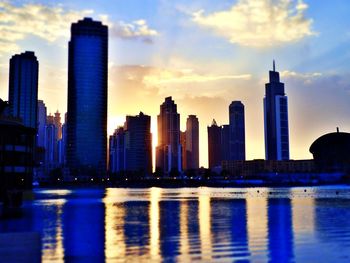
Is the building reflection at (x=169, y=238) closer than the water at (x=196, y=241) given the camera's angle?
No

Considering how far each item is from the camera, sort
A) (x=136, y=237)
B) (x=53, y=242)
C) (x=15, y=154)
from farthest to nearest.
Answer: (x=15, y=154) → (x=136, y=237) → (x=53, y=242)

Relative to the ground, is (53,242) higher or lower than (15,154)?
lower

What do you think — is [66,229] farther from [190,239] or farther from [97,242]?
[190,239]

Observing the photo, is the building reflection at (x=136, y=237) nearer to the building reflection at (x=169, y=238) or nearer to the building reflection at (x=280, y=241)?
the building reflection at (x=169, y=238)

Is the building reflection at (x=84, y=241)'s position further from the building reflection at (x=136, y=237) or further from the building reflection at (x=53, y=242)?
the building reflection at (x=136, y=237)

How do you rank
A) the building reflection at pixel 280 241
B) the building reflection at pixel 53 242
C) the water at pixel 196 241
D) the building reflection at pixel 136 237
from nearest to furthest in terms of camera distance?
1. the building reflection at pixel 280 241
2. the water at pixel 196 241
3. the building reflection at pixel 53 242
4. the building reflection at pixel 136 237

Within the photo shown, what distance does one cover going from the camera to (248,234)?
29.0 m

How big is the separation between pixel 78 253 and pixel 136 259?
3.45m

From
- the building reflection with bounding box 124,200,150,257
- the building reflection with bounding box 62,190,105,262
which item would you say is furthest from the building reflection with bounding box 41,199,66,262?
the building reflection with bounding box 124,200,150,257

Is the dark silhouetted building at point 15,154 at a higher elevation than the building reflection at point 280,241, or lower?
higher

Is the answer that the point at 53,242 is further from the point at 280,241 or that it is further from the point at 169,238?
the point at 280,241

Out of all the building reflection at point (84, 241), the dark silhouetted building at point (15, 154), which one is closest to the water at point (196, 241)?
the building reflection at point (84, 241)

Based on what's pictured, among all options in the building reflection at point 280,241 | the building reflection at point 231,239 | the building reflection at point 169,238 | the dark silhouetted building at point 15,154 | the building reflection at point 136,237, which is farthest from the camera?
the dark silhouetted building at point 15,154

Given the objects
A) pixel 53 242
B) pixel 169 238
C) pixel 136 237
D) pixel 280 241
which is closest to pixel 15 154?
pixel 136 237
